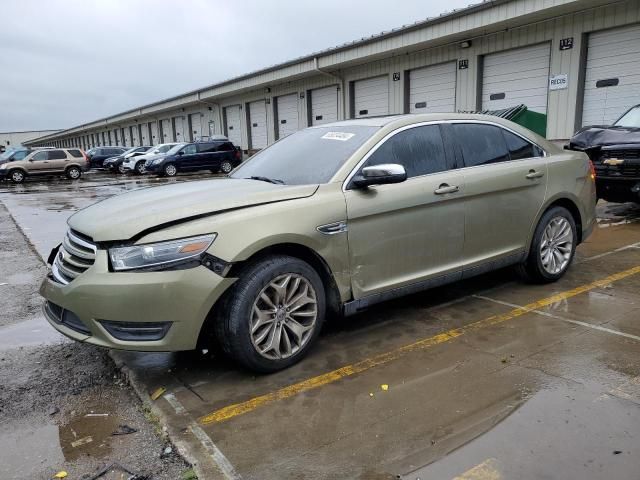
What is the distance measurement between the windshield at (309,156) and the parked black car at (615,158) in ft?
19.0

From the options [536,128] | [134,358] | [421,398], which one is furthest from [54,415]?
[536,128]

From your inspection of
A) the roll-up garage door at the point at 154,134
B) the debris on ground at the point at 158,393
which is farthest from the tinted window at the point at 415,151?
the roll-up garage door at the point at 154,134

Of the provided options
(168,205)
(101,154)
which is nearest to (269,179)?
(168,205)

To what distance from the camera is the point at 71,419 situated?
3.16 m

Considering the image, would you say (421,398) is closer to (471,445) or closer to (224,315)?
(471,445)

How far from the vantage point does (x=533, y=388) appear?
326 centimetres

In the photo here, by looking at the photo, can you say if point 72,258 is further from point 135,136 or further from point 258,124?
point 135,136

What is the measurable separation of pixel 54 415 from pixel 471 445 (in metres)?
2.42

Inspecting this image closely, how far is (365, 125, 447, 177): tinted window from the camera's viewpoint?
162 inches

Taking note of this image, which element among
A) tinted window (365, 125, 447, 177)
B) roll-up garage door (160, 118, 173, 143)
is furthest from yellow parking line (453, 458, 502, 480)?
roll-up garage door (160, 118, 173, 143)

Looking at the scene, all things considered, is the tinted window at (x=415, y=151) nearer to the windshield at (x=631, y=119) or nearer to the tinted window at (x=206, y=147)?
the windshield at (x=631, y=119)

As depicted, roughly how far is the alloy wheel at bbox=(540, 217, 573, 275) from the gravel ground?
3.89 metres

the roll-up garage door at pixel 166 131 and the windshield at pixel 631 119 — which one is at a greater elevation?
the roll-up garage door at pixel 166 131

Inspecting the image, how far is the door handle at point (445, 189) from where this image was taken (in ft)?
13.8
